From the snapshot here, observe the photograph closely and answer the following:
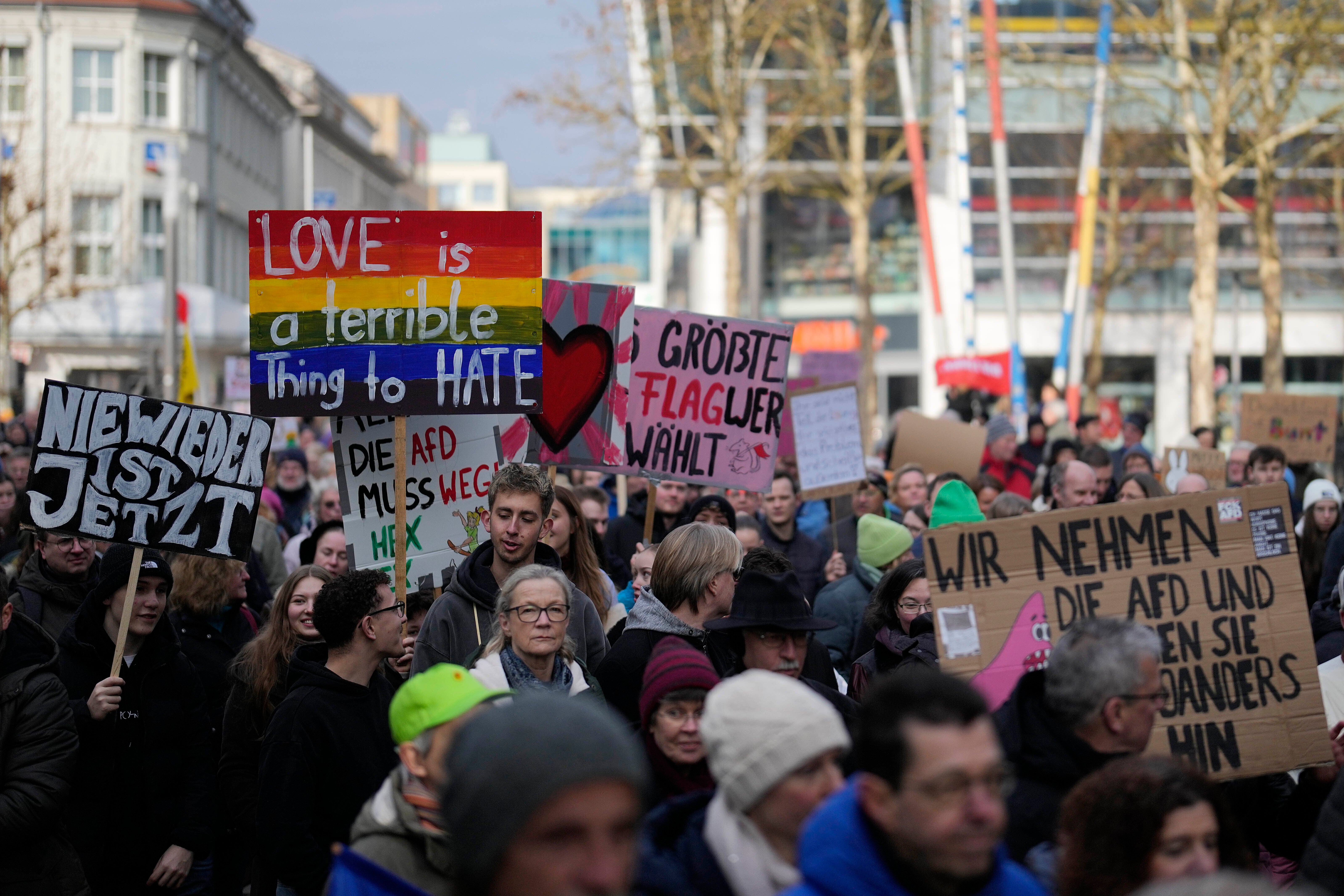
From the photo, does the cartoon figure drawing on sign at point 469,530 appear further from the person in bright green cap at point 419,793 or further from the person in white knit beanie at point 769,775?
the person in white knit beanie at point 769,775

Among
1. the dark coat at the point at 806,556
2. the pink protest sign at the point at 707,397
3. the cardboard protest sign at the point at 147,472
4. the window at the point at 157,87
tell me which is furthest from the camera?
the window at the point at 157,87

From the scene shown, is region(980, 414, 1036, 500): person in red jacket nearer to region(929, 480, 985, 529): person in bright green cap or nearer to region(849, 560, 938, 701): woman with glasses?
region(929, 480, 985, 529): person in bright green cap

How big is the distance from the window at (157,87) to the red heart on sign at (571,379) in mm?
46321

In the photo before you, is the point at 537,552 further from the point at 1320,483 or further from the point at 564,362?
the point at 1320,483

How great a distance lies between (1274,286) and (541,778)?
992 inches

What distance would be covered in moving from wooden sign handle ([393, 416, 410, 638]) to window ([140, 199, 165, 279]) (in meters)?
45.6

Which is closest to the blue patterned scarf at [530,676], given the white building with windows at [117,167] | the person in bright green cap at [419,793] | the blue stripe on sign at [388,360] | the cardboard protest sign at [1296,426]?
the person in bright green cap at [419,793]

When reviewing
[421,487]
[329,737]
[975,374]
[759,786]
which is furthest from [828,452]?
[975,374]

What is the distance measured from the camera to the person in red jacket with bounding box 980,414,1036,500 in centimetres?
1291

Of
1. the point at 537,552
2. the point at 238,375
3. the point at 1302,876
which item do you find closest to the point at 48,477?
the point at 537,552

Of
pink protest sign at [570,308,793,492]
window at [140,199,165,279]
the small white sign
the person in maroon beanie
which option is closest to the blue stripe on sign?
pink protest sign at [570,308,793,492]

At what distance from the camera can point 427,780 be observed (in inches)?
138

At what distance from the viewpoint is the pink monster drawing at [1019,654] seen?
449 centimetres

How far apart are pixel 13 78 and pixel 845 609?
47762mm
